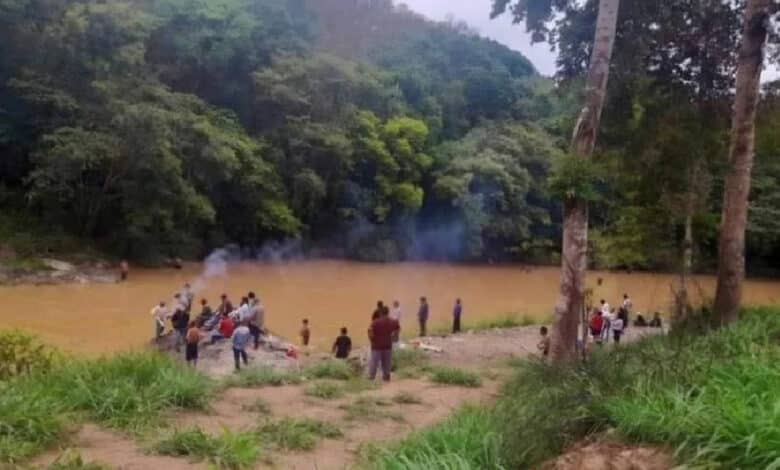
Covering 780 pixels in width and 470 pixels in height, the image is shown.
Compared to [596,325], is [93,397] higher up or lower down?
lower down

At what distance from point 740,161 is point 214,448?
8.27 metres

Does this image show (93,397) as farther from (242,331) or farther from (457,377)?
(242,331)

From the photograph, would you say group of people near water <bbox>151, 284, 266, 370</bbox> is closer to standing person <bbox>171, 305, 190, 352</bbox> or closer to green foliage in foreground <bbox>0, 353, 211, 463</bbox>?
standing person <bbox>171, 305, 190, 352</bbox>

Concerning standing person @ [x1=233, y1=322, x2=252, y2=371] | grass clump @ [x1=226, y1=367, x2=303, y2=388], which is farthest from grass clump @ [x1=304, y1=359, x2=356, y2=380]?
standing person @ [x1=233, y1=322, x2=252, y2=371]

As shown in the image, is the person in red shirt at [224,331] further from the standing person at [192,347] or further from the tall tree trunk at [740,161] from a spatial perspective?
the tall tree trunk at [740,161]

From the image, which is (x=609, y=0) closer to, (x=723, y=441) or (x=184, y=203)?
(x=723, y=441)

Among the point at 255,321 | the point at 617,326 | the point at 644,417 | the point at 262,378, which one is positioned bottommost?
the point at 262,378

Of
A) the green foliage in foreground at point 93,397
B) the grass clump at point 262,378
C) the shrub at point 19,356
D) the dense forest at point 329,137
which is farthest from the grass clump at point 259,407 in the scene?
the dense forest at point 329,137

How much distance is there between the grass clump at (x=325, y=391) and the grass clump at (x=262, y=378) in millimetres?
625

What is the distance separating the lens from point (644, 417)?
164 inches

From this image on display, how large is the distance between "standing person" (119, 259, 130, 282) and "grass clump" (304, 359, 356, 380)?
61.5 feet

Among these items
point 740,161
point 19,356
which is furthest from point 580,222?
point 19,356

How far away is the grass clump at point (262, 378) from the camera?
10.6 meters

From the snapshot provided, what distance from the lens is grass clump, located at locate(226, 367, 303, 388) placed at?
10586 millimetres
